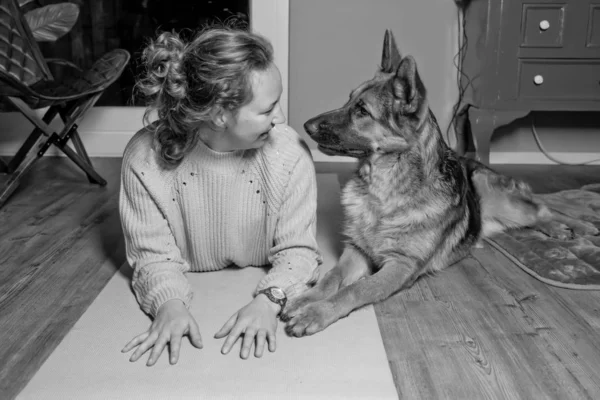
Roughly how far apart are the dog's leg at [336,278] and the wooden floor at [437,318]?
17 centimetres

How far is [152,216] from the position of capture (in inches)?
76.3

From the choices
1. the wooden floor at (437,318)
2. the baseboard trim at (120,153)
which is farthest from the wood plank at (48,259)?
the baseboard trim at (120,153)

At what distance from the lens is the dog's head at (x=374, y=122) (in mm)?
2086

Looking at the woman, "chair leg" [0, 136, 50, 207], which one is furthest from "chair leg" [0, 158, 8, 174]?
the woman

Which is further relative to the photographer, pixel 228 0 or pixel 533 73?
pixel 228 0

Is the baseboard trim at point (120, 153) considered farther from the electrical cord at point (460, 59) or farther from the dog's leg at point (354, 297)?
the dog's leg at point (354, 297)

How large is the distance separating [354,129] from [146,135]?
0.69m

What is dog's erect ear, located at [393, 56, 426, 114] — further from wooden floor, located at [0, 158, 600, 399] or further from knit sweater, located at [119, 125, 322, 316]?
wooden floor, located at [0, 158, 600, 399]

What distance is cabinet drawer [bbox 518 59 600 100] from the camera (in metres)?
3.32

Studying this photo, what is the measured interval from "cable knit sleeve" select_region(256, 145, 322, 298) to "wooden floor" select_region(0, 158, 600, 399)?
0.94 feet

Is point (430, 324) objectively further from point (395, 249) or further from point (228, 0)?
point (228, 0)

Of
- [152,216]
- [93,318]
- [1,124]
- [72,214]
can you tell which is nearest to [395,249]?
[152,216]

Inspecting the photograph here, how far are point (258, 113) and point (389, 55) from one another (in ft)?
2.25

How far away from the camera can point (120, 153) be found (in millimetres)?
4137
